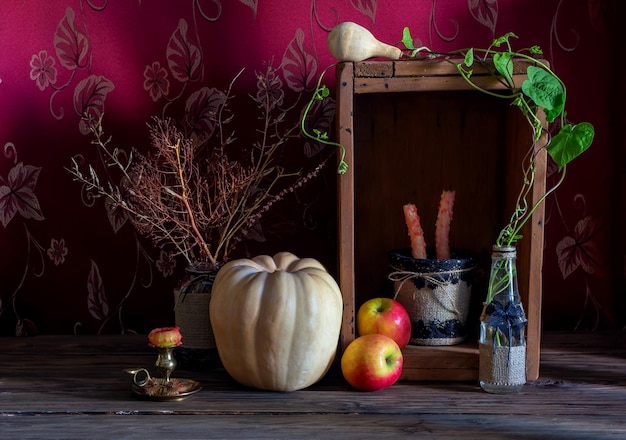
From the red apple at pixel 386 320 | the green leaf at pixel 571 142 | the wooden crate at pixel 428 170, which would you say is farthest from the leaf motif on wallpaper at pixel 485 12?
the red apple at pixel 386 320

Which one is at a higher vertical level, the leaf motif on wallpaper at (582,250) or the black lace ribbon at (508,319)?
the leaf motif on wallpaper at (582,250)

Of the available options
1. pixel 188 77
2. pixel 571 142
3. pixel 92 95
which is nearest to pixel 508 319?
pixel 571 142

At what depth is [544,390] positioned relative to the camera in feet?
3.53

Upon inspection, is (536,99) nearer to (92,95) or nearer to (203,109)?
(203,109)

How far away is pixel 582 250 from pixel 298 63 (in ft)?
2.38

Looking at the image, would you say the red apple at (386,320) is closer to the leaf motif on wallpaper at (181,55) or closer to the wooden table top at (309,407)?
the wooden table top at (309,407)

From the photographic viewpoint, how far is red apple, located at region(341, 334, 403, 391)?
1058 mm

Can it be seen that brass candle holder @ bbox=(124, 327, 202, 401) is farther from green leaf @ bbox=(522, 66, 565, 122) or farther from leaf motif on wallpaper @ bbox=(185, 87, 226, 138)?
green leaf @ bbox=(522, 66, 565, 122)

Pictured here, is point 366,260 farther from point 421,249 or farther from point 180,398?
point 180,398

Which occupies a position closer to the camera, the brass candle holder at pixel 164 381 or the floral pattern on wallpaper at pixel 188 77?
the brass candle holder at pixel 164 381

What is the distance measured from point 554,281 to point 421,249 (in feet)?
1.33

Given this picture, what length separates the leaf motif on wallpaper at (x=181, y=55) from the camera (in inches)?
54.7

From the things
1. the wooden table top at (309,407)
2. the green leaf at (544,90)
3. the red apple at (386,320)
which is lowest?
the wooden table top at (309,407)

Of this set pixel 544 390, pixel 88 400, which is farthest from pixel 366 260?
pixel 88 400
